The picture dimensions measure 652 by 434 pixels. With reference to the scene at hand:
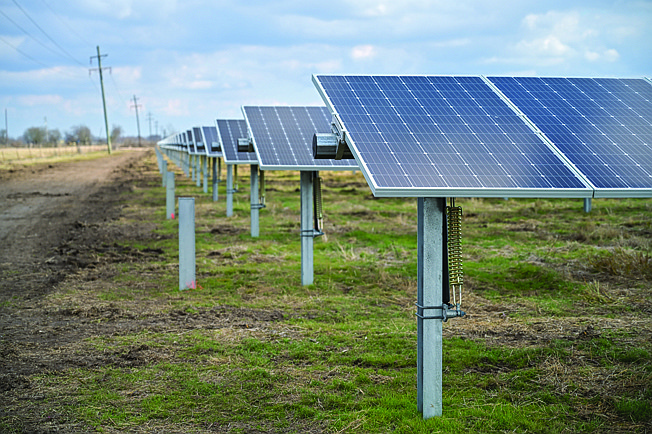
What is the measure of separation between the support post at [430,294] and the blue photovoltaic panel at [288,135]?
5.21 metres

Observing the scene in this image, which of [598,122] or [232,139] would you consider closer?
[598,122]

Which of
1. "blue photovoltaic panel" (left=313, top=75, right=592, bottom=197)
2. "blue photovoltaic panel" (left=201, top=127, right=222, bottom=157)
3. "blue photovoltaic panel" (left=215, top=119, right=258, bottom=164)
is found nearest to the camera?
"blue photovoltaic panel" (left=313, top=75, right=592, bottom=197)

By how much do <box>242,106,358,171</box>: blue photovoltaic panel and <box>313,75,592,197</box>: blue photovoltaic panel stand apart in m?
3.48

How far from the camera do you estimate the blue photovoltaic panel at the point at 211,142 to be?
23.4m

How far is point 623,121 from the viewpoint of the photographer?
7.00 metres

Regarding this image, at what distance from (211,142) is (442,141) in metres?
20.5

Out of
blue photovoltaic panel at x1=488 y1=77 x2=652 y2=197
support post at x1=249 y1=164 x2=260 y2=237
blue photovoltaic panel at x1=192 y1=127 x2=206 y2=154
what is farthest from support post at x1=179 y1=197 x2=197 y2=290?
blue photovoltaic panel at x1=192 y1=127 x2=206 y2=154

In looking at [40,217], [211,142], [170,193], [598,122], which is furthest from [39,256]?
[598,122]

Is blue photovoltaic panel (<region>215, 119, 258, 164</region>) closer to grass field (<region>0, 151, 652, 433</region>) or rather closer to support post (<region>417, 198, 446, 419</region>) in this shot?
grass field (<region>0, 151, 652, 433</region>)

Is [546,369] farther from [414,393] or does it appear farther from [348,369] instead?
[348,369]

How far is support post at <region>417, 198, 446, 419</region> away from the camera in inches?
215

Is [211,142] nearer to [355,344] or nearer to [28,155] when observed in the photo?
[355,344]

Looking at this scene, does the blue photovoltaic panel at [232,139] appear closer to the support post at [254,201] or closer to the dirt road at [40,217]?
the support post at [254,201]

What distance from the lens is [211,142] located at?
25484 millimetres
